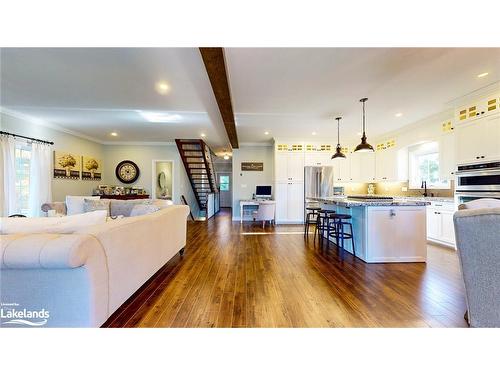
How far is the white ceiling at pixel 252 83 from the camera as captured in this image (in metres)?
2.53

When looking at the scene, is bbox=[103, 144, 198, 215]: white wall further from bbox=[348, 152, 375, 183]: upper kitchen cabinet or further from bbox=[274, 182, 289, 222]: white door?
bbox=[348, 152, 375, 183]: upper kitchen cabinet

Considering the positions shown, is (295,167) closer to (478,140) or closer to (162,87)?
(478,140)

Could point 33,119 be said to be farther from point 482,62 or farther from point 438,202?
point 438,202

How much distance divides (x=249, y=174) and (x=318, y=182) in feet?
7.64

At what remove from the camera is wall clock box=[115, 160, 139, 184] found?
7527mm

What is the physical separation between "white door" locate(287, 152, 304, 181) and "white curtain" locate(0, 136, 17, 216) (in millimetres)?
6325

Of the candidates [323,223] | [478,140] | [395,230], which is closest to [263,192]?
[323,223]

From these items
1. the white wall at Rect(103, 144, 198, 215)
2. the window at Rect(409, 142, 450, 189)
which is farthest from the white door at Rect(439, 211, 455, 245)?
the white wall at Rect(103, 144, 198, 215)

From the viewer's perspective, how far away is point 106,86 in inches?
132

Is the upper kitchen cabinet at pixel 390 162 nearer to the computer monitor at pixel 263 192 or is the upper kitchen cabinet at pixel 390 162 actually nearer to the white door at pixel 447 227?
the white door at pixel 447 227

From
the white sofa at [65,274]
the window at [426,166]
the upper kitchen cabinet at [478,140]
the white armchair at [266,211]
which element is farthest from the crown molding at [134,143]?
the upper kitchen cabinet at [478,140]
